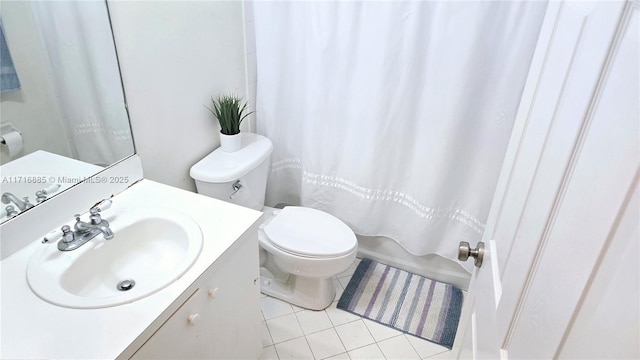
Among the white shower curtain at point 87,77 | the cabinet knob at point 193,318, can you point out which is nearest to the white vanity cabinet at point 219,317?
the cabinet knob at point 193,318

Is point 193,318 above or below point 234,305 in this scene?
above

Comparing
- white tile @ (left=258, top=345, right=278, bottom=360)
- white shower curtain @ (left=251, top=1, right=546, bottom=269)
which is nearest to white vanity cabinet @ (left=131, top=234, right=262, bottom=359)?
white tile @ (left=258, top=345, right=278, bottom=360)

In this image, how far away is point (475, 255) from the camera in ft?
3.22

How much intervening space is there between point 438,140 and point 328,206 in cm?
66

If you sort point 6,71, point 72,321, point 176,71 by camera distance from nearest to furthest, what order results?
1. point 72,321
2. point 6,71
3. point 176,71

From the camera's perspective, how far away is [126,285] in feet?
3.67

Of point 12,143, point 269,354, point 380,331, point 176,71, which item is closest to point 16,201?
point 12,143

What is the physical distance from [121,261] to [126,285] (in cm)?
10

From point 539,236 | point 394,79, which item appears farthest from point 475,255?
point 394,79

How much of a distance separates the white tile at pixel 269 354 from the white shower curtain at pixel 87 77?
97cm

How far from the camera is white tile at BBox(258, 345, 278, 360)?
1.69 metres

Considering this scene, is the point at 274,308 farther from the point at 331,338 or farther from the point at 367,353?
the point at 367,353

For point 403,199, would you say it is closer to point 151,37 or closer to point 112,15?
point 151,37

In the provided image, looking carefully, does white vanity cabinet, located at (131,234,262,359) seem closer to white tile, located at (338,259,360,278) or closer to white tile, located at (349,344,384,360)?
white tile, located at (349,344,384,360)
